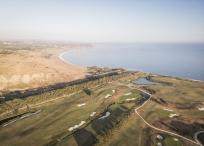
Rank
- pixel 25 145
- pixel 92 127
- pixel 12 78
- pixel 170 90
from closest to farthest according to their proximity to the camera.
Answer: pixel 25 145 < pixel 92 127 < pixel 170 90 < pixel 12 78

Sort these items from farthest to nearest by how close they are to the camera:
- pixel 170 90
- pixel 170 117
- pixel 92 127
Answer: pixel 170 90 → pixel 170 117 → pixel 92 127

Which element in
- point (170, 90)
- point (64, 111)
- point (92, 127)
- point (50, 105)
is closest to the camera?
point (92, 127)

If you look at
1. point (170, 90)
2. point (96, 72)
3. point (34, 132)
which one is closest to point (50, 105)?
point (34, 132)

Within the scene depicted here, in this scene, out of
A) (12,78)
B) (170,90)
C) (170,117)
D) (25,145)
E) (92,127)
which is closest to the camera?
(25,145)

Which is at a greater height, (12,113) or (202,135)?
(202,135)

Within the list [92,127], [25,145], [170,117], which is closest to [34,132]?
[25,145]

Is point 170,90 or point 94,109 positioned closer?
point 94,109

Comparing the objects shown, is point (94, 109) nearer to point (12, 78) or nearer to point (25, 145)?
point (25, 145)

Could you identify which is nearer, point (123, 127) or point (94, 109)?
point (123, 127)

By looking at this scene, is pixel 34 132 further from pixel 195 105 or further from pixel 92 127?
pixel 195 105
